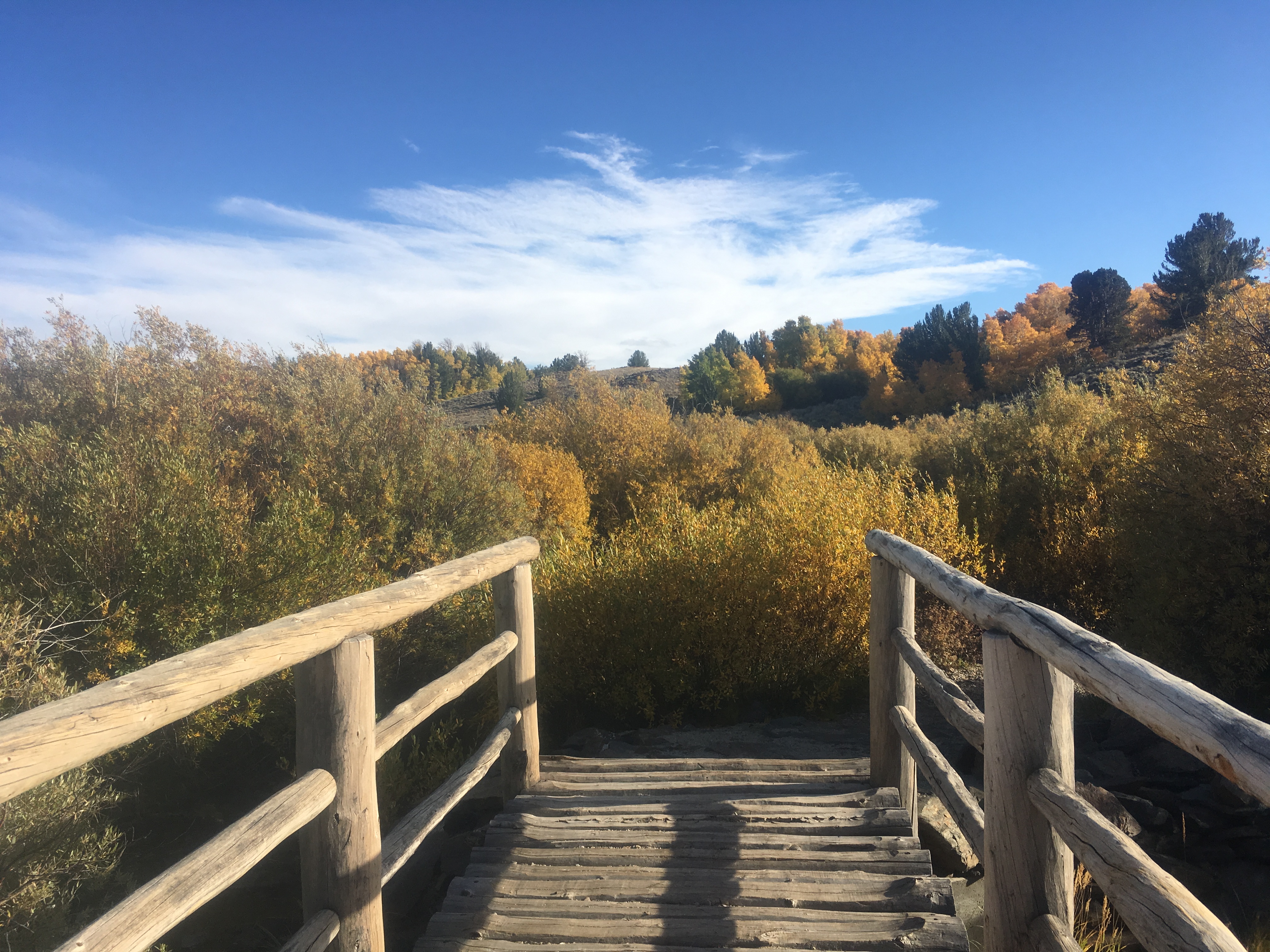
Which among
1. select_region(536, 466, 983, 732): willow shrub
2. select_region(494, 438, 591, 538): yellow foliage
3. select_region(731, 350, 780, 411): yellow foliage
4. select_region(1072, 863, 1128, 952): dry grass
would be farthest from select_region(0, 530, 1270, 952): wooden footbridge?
select_region(731, 350, 780, 411): yellow foliage

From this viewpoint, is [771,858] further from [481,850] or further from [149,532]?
[149,532]

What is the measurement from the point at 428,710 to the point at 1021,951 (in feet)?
6.72

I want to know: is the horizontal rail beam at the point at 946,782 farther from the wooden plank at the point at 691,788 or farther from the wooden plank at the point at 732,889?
the wooden plank at the point at 691,788

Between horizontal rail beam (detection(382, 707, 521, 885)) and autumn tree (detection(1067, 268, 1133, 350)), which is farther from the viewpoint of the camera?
autumn tree (detection(1067, 268, 1133, 350))

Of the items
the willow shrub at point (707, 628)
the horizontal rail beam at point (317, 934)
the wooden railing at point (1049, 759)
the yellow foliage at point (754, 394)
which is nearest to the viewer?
the wooden railing at point (1049, 759)

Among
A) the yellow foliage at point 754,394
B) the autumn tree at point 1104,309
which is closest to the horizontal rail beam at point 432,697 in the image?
the autumn tree at point 1104,309

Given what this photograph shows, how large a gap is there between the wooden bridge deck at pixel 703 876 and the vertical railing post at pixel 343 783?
22.2 inches

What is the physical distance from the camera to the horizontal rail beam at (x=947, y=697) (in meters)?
2.41

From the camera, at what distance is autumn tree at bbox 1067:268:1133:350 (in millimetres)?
42188

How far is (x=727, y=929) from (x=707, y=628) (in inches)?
210

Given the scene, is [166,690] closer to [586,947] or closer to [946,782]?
[586,947]

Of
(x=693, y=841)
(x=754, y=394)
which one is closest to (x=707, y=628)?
(x=693, y=841)

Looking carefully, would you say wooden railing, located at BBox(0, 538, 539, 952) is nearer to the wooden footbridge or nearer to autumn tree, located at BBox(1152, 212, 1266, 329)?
the wooden footbridge

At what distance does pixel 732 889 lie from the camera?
277 centimetres
